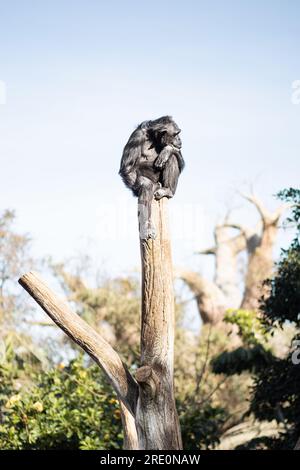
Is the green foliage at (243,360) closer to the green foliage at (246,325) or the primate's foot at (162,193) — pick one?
the green foliage at (246,325)

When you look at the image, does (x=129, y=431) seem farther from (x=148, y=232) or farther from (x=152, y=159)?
(x=152, y=159)

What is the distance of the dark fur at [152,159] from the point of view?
520cm

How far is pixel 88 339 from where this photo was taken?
5.02 meters

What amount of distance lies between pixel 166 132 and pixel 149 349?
172cm

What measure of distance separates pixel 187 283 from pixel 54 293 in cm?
1628

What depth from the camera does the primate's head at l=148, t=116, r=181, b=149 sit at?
17.4 ft

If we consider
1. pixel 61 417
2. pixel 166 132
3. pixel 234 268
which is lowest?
pixel 61 417

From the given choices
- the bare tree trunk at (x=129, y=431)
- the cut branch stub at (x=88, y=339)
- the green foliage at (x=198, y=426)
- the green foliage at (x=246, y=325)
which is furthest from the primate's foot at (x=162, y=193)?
the green foliage at (x=246, y=325)

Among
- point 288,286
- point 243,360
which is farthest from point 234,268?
point 288,286

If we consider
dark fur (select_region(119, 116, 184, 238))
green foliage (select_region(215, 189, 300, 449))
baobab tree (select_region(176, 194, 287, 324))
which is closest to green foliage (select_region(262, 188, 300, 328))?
green foliage (select_region(215, 189, 300, 449))

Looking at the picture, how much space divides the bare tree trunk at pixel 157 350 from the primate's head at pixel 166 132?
639mm

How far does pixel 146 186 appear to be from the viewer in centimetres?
518

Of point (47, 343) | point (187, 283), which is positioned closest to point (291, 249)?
point (47, 343)

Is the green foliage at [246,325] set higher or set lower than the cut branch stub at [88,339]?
higher
